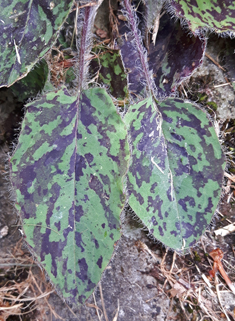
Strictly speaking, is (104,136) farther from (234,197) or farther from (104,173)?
(234,197)

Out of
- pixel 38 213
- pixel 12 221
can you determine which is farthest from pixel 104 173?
pixel 12 221

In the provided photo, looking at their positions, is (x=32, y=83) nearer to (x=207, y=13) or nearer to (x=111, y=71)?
(x=111, y=71)

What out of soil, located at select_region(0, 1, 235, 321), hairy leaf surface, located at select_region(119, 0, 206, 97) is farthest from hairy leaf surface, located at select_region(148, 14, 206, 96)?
soil, located at select_region(0, 1, 235, 321)

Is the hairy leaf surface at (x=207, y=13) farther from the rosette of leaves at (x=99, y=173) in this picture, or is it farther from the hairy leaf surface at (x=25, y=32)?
the hairy leaf surface at (x=25, y=32)

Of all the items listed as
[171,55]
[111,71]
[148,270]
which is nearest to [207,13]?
[171,55]

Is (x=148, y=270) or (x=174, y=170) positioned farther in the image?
(x=148, y=270)
